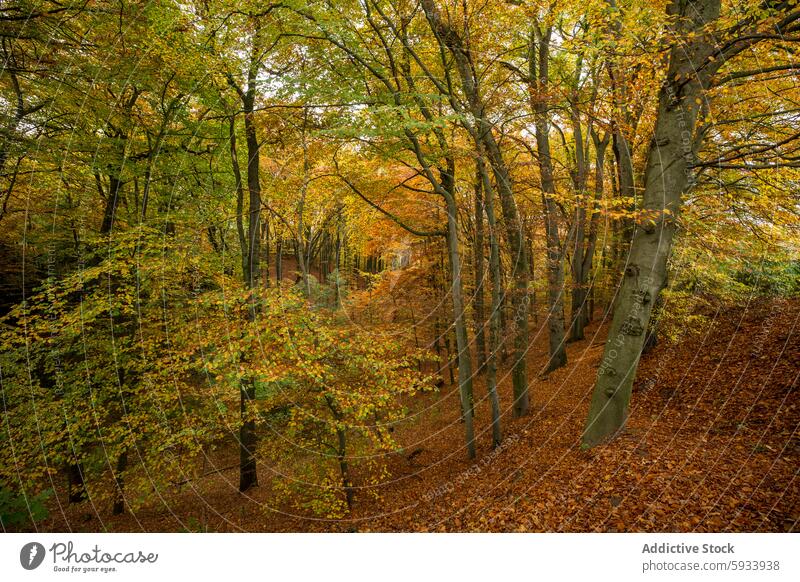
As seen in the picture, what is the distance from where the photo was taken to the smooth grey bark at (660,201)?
5750 mm

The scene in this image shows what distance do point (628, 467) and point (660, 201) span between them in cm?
446

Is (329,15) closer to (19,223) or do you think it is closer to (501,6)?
(501,6)

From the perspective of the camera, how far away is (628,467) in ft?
18.5

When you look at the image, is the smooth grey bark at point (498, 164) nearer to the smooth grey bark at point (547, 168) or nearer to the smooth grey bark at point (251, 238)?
the smooth grey bark at point (547, 168)

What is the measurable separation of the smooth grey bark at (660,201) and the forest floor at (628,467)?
95 cm

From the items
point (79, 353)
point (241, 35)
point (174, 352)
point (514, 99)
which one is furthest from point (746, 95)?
point (79, 353)

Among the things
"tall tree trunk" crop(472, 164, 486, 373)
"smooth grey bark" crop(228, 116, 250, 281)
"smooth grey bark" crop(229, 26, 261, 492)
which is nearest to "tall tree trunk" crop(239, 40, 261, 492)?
"smooth grey bark" crop(229, 26, 261, 492)

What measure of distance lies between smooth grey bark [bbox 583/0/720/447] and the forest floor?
95cm

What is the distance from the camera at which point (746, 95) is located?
26.2ft

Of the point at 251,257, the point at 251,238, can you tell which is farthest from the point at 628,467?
the point at 251,238

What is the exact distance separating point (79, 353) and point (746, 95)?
1792cm

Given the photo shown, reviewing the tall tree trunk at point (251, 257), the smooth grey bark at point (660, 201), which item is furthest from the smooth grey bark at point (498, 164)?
the tall tree trunk at point (251, 257)

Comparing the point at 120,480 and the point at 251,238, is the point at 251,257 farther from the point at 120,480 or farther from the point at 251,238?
the point at 120,480

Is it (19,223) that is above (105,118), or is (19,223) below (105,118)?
below
